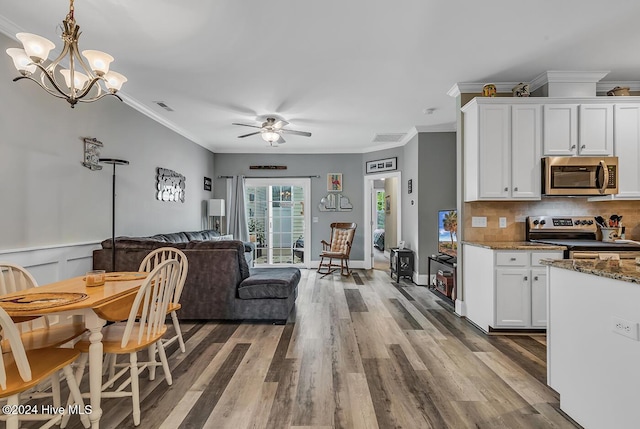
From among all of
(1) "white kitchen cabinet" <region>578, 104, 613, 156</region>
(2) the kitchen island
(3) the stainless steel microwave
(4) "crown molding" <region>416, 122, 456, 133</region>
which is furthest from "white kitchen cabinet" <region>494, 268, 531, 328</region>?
(4) "crown molding" <region>416, 122, 456, 133</region>

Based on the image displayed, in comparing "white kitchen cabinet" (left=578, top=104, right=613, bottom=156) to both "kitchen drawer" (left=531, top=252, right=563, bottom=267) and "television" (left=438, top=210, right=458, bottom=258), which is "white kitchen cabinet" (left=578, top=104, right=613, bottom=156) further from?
"television" (left=438, top=210, right=458, bottom=258)

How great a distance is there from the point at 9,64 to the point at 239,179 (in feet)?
14.9

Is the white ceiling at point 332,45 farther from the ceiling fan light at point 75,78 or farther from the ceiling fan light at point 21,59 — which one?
the ceiling fan light at point 21,59

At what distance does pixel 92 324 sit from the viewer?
5.50 ft

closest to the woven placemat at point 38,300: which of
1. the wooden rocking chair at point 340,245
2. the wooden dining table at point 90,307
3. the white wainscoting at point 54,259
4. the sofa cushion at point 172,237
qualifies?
the wooden dining table at point 90,307

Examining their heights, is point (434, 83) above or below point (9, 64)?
above

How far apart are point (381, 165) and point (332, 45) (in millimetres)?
4078

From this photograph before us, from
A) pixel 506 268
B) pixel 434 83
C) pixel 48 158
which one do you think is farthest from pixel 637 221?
pixel 48 158

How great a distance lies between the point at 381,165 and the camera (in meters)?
6.66

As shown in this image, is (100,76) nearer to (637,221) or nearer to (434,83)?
(434,83)

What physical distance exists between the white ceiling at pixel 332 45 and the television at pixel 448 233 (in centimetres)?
150

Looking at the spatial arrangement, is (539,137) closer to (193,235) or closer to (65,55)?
(65,55)

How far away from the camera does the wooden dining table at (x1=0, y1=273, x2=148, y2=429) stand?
1507mm

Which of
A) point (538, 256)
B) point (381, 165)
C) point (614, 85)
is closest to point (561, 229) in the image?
point (538, 256)
